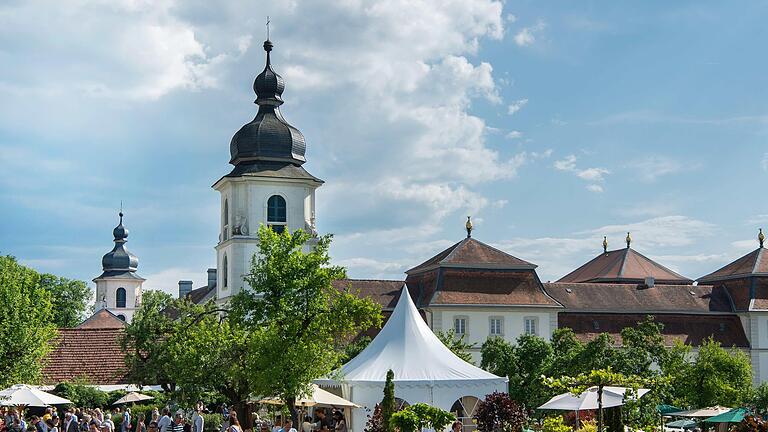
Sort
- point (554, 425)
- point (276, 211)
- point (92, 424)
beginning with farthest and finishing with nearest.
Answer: point (276, 211), point (92, 424), point (554, 425)

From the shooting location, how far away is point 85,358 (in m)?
45.0

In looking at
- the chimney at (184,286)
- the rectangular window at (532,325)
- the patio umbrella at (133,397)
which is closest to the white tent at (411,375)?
the patio umbrella at (133,397)

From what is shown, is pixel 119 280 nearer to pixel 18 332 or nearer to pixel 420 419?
pixel 18 332

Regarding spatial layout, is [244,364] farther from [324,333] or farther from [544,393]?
[544,393]

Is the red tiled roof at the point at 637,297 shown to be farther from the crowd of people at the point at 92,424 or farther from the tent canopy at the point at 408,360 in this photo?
the crowd of people at the point at 92,424

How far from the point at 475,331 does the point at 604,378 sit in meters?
37.8

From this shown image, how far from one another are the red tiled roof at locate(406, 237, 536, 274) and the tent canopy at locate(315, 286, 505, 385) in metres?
24.0

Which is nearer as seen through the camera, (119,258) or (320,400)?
(320,400)

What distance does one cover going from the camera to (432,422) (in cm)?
2523

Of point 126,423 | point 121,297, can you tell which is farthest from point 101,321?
point 126,423

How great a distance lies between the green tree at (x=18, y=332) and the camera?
114ft

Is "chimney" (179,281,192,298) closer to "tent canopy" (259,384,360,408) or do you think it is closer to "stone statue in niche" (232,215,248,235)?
"stone statue in niche" (232,215,248,235)

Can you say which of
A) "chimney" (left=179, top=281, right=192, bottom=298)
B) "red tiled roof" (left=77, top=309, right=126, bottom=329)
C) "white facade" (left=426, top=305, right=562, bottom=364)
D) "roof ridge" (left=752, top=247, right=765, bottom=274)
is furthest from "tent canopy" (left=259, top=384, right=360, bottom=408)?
"chimney" (left=179, top=281, right=192, bottom=298)

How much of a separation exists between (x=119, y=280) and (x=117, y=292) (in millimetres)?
1350
